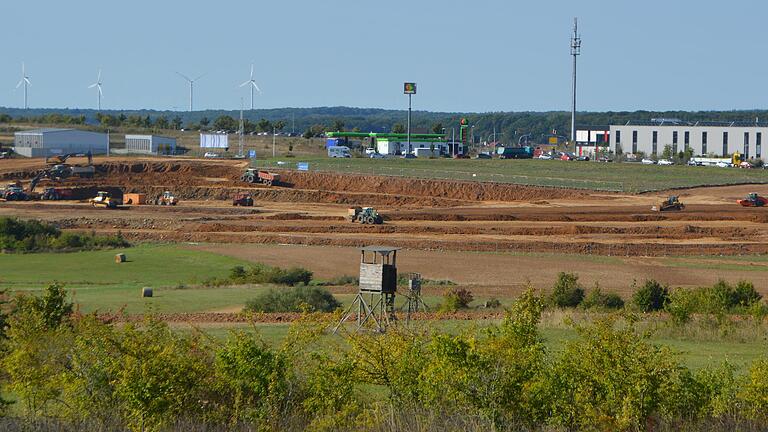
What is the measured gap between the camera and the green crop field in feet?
372

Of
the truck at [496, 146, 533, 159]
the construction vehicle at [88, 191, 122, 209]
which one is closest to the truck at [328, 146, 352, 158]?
the truck at [496, 146, 533, 159]

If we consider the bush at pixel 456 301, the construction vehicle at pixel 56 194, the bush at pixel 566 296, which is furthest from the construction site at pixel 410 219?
the bush at pixel 456 301

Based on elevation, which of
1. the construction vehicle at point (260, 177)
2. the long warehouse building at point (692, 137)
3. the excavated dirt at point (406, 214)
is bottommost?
the excavated dirt at point (406, 214)

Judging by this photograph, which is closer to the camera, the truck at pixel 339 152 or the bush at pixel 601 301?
the bush at pixel 601 301

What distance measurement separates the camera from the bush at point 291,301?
41875 millimetres

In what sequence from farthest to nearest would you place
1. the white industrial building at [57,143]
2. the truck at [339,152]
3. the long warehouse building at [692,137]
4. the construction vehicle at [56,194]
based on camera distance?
the long warehouse building at [692,137] < the truck at [339,152] < the white industrial building at [57,143] < the construction vehicle at [56,194]

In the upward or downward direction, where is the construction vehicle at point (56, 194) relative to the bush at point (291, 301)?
upward

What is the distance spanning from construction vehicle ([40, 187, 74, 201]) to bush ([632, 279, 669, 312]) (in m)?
71.6

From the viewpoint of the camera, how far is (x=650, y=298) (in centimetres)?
4250

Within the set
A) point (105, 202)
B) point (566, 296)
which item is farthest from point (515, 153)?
point (566, 296)

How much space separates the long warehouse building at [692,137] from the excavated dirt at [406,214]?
58336mm

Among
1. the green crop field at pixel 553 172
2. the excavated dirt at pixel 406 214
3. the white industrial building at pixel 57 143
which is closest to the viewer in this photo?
the excavated dirt at pixel 406 214

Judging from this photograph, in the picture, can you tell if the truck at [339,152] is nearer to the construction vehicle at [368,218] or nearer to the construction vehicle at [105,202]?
the construction vehicle at [105,202]

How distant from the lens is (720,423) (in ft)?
59.8
